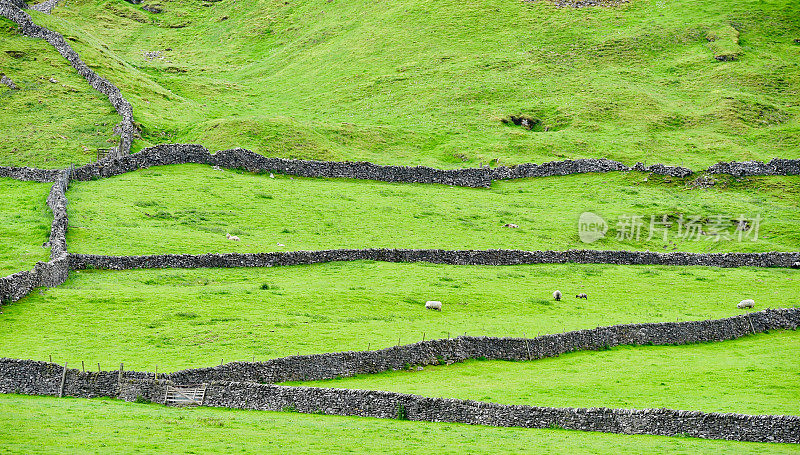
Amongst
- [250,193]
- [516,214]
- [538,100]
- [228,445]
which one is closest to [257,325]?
[228,445]

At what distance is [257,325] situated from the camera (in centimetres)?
3794

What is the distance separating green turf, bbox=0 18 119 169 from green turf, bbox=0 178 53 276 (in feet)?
23.6

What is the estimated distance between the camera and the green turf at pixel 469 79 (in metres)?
80.2

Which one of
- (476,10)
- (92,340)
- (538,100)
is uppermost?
(476,10)

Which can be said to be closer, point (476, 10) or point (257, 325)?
point (257, 325)

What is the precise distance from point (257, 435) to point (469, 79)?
7669cm

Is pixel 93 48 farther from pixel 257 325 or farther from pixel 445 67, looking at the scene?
pixel 257 325

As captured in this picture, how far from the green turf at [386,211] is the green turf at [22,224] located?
1.87 metres

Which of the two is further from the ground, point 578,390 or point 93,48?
point 93,48

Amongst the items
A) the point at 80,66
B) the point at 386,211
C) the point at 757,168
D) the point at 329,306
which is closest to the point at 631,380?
the point at 329,306

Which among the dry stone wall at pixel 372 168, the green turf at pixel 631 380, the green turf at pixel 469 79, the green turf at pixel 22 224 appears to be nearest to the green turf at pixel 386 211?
the dry stone wall at pixel 372 168

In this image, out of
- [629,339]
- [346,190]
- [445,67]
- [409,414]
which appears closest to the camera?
[409,414]

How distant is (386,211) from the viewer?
207 ft

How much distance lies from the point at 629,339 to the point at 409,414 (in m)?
16.2
